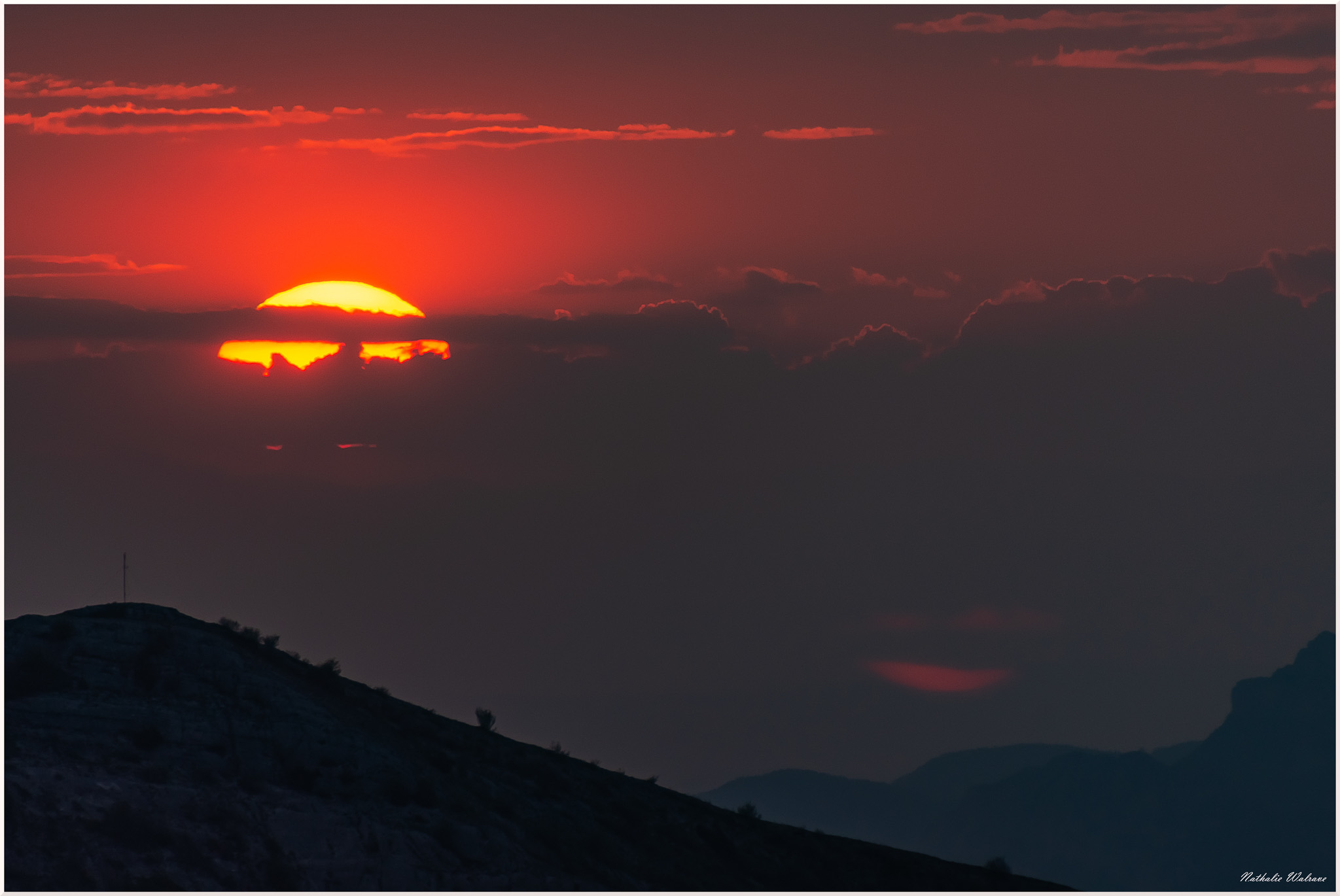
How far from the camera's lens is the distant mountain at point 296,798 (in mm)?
53125

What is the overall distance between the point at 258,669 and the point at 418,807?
12.0 meters

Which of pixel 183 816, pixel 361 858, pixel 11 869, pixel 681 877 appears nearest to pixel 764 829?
pixel 681 877

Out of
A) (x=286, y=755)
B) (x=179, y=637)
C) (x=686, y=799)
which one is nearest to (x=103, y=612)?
(x=179, y=637)

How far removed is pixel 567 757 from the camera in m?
81.1

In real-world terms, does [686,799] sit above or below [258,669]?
below

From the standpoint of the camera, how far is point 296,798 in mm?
59969

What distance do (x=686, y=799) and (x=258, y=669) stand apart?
22.3 metres

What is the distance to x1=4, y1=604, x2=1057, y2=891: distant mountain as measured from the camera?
53125 mm

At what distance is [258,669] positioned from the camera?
70688 mm

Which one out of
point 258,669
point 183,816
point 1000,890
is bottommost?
point 1000,890

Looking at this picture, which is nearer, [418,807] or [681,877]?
[418,807]

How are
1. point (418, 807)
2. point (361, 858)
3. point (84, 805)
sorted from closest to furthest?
point (84, 805), point (361, 858), point (418, 807)

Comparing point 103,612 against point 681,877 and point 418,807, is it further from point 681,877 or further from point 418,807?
point 681,877

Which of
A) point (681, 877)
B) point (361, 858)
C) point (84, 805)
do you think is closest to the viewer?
point (84, 805)
